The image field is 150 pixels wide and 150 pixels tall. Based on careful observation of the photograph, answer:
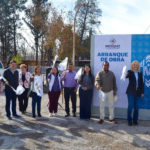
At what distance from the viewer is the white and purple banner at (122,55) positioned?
5.93 m

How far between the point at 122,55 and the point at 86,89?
157 cm

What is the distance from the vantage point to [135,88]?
17.8 ft

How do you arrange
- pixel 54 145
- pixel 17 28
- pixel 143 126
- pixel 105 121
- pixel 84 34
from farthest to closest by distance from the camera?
pixel 17 28, pixel 84 34, pixel 105 121, pixel 143 126, pixel 54 145

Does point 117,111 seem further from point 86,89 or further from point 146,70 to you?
point 146,70

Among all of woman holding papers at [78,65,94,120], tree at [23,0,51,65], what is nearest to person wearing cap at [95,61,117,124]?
woman holding papers at [78,65,94,120]

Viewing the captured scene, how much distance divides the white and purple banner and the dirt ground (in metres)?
0.75

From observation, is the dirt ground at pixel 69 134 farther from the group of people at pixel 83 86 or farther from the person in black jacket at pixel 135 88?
the person in black jacket at pixel 135 88

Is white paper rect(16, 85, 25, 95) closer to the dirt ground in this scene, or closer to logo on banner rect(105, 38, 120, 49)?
the dirt ground

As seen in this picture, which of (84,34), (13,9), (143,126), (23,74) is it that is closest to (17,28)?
(13,9)

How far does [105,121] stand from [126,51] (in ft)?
7.44

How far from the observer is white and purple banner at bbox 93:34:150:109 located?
5.93m

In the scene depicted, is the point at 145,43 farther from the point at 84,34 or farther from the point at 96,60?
the point at 84,34

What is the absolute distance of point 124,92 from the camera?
239 inches

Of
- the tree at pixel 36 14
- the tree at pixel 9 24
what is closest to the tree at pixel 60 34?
the tree at pixel 36 14
